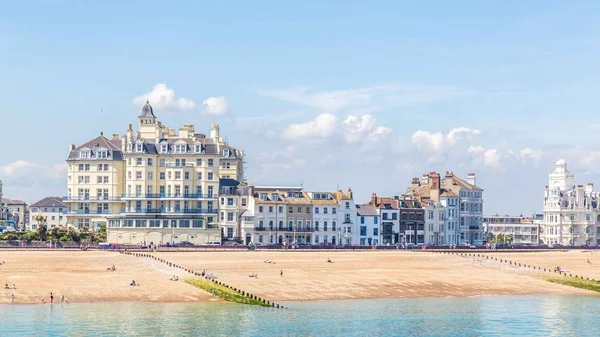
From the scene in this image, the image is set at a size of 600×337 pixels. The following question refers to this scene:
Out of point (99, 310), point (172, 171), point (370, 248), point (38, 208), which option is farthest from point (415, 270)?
point (38, 208)

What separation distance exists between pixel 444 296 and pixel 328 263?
62.9 ft

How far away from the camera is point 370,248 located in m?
117

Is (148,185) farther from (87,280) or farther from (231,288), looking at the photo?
(231,288)

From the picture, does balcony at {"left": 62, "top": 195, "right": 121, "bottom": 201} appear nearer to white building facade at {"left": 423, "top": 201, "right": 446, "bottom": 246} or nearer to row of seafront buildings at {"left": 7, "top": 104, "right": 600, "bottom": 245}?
row of seafront buildings at {"left": 7, "top": 104, "right": 600, "bottom": 245}

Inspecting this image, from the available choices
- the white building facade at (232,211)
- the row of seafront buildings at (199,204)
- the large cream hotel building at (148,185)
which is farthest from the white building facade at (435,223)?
the large cream hotel building at (148,185)

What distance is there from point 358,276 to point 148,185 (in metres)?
48.1

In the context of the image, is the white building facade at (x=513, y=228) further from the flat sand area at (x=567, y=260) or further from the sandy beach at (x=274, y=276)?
the sandy beach at (x=274, y=276)

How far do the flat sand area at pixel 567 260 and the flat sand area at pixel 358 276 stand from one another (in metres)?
7.57

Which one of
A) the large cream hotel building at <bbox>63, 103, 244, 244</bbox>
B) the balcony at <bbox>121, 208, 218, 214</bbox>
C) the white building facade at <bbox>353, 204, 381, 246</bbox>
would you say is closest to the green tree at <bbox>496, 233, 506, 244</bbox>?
the white building facade at <bbox>353, 204, 381, 246</bbox>

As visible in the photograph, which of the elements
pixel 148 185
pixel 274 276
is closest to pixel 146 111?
pixel 148 185

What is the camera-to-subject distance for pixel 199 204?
12675cm

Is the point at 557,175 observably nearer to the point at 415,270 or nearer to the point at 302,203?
the point at 302,203

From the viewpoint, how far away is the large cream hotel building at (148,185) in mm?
121938

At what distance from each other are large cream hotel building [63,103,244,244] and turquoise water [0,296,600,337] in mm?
52697
